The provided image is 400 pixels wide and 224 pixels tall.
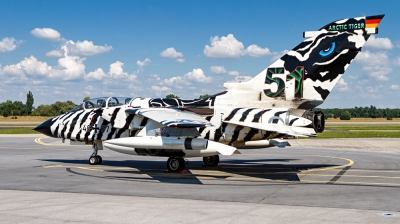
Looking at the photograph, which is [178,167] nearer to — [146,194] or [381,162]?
[146,194]

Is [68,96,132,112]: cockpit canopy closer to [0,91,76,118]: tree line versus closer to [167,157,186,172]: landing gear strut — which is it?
[167,157,186,172]: landing gear strut

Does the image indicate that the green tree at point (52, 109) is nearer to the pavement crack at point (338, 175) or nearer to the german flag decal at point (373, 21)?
the pavement crack at point (338, 175)

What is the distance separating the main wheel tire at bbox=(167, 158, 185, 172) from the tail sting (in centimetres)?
422

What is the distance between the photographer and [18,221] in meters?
8.88

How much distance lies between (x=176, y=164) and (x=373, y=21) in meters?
9.67

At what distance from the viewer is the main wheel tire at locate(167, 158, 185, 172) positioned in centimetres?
1786

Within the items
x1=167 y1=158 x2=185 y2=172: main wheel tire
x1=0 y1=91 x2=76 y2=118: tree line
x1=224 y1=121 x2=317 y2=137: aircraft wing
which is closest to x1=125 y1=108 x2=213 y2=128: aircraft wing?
x1=224 y1=121 x2=317 y2=137: aircraft wing

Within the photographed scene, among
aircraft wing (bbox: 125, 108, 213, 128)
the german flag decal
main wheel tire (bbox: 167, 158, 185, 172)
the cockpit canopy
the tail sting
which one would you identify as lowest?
main wheel tire (bbox: 167, 158, 185, 172)

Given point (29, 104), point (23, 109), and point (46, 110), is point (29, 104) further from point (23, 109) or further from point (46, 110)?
point (46, 110)

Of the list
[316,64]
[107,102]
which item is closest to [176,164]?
[107,102]

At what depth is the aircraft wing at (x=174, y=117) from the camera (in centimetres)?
1511

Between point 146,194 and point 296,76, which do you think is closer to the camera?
point 146,194

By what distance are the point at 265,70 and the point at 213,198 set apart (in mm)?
7745

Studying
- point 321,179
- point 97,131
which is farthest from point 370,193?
point 97,131
